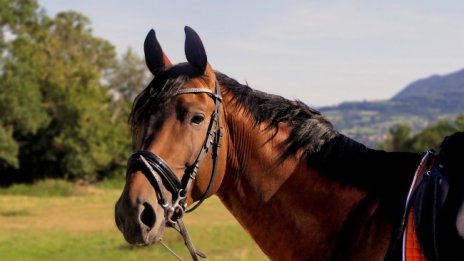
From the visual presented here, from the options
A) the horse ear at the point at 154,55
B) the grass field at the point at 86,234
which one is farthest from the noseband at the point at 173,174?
the grass field at the point at 86,234

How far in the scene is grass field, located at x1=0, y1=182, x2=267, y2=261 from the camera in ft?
72.3

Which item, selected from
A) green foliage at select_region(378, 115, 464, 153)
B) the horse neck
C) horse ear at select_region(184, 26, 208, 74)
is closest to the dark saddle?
the horse neck

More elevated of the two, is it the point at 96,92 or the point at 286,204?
the point at 286,204

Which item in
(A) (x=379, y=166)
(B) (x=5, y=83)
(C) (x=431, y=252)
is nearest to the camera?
(C) (x=431, y=252)

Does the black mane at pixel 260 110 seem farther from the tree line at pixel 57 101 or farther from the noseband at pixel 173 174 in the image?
the tree line at pixel 57 101

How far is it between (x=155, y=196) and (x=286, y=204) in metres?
0.85

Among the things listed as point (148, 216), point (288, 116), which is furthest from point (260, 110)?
point (148, 216)

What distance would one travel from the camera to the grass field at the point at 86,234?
72.3ft

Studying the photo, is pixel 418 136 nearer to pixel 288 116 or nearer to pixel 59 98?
pixel 59 98

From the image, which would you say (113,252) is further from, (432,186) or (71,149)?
(71,149)

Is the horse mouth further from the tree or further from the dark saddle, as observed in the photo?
the tree

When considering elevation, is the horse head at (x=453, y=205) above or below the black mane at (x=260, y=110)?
below

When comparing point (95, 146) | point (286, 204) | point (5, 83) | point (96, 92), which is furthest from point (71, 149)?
point (286, 204)

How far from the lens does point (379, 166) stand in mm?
3953
